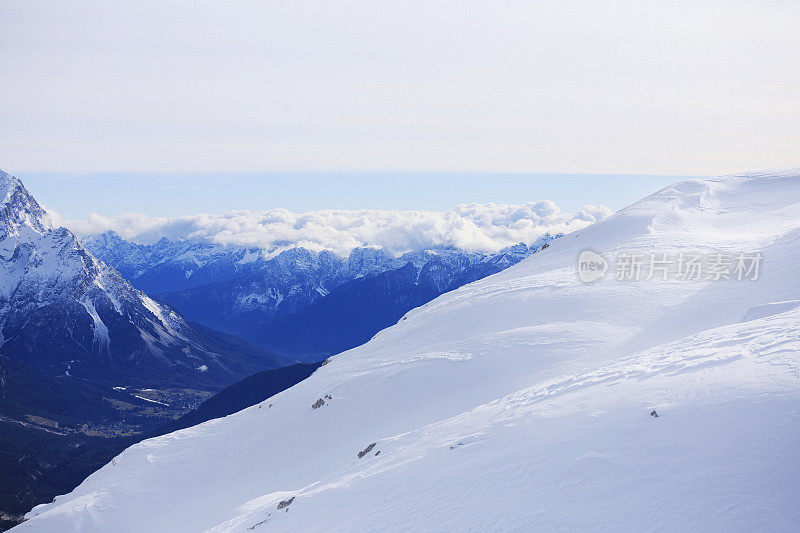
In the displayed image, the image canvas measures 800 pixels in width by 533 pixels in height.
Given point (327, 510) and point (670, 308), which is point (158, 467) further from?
point (670, 308)

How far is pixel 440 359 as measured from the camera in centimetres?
4406

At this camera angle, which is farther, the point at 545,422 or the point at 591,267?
the point at 591,267

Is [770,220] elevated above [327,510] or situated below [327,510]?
above

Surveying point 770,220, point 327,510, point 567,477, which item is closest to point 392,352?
point 327,510

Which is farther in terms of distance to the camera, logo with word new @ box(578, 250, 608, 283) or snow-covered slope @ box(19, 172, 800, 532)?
logo with word new @ box(578, 250, 608, 283)

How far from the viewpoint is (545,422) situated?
20953 mm

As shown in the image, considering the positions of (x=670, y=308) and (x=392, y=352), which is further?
(x=392, y=352)

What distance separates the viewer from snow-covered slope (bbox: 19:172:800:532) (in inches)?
595

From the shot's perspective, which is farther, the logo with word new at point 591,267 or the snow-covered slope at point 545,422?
the logo with word new at point 591,267

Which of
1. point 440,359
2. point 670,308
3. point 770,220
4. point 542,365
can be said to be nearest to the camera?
point 542,365

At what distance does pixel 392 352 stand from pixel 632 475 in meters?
38.4

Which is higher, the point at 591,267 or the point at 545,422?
the point at 591,267

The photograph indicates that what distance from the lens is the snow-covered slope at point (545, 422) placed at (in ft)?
49.5

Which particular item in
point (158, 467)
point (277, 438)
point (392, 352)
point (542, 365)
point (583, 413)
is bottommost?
point (158, 467)
